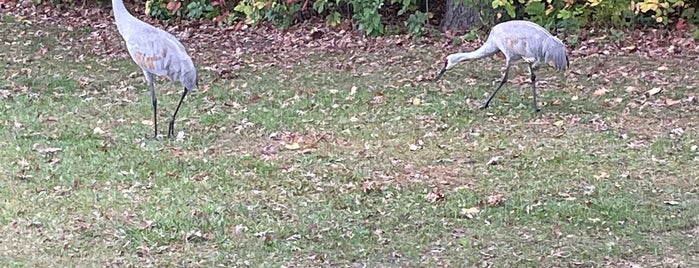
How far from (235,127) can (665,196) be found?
10.3ft

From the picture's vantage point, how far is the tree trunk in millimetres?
10359

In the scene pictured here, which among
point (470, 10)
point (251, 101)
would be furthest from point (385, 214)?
point (470, 10)

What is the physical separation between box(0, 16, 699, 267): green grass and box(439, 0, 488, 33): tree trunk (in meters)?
1.61

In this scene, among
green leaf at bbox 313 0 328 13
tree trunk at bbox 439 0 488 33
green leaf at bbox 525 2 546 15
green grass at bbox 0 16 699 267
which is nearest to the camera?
green grass at bbox 0 16 699 267

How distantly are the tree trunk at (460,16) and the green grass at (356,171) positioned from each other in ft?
5.27

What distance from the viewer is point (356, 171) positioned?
5.82 metres

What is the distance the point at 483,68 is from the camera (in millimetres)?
8930

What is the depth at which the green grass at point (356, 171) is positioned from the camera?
4590 mm

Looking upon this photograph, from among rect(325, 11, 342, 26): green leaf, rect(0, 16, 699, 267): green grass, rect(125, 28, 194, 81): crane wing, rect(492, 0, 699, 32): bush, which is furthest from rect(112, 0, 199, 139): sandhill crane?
rect(325, 11, 342, 26): green leaf

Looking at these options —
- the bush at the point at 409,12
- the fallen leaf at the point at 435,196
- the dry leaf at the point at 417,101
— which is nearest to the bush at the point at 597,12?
the bush at the point at 409,12

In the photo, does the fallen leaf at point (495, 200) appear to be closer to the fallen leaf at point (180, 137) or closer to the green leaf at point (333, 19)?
the fallen leaf at point (180, 137)

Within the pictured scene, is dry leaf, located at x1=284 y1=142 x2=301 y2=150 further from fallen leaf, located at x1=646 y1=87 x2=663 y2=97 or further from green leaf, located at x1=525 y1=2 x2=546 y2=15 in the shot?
green leaf, located at x1=525 y1=2 x2=546 y2=15

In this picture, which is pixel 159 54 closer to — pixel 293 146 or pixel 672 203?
pixel 293 146

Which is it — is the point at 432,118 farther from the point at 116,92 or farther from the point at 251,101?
the point at 116,92
